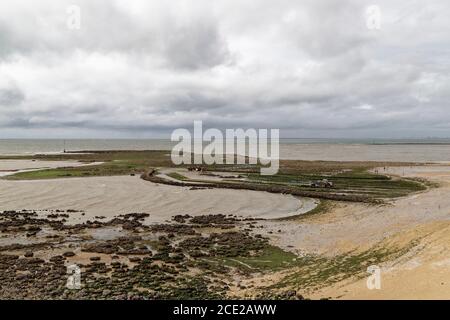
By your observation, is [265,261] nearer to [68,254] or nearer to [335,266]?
[335,266]

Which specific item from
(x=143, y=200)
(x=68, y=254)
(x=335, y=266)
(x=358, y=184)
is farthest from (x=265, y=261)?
(x=358, y=184)

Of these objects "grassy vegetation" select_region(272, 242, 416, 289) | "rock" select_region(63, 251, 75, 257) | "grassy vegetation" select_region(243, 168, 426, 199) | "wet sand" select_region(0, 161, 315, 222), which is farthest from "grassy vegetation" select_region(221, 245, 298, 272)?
"grassy vegetation" select_region(243, 168, 426, 199)

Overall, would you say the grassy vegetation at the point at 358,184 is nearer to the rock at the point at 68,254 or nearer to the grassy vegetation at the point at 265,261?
the grassy vegetation at the point at 265,261

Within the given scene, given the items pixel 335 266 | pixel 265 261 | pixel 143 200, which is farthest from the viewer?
pixel 143 200

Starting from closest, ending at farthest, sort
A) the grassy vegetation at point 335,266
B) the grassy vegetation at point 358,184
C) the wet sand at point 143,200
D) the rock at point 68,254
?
the grassy vegetation at point 335,266
the rock at point 68,254
the wet sand at point 143,200
the grassy vegetation at point 358,184

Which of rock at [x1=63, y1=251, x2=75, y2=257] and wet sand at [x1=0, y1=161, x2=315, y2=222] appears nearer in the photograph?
rock at [x1=63, y1=251, x2=75, y2=257]

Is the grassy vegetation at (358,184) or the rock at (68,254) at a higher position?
the grassy vegetation at (358,184)

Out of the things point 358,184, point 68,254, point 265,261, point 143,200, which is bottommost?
point 265,261

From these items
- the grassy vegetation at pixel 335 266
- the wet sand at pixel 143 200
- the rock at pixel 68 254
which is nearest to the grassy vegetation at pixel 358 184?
the wet sand at pixel 143 200

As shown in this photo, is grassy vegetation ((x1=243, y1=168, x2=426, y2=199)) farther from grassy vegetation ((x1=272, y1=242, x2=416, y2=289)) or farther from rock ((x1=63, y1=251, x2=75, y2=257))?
rock ((x1=63, y1=251, x2=75, y2=257))

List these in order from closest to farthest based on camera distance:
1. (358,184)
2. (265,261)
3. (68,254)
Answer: (265,261) → (68,254) → (358,184)

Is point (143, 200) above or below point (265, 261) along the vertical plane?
above
